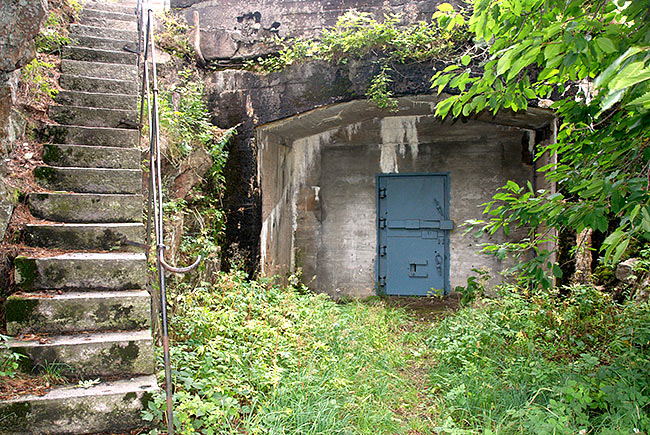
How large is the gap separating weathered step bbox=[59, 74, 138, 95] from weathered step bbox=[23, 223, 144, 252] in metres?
1.76

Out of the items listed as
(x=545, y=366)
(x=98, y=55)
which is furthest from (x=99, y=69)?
(x=545, y=366)

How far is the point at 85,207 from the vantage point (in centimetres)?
316

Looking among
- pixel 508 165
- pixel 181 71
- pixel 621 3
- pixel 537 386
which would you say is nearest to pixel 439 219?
pixel 508 165

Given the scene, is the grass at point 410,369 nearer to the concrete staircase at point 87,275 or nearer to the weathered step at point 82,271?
the concrete staircase at point 87,275

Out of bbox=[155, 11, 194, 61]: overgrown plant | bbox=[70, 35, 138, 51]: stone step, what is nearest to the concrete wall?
bbox=[155, 11, 194, 61]: overgrown plant

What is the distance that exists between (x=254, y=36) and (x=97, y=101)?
2361 mm

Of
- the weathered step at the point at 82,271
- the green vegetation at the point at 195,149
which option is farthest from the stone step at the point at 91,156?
the weathered step at the point at 82,271

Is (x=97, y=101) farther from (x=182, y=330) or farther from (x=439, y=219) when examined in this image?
(x=439, y=219)

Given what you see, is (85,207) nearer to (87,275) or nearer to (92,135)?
(87,275)

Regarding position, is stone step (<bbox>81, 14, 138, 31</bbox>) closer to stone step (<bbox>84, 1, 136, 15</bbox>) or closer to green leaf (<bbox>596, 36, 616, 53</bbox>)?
stone step (<bbox>84, 1, 136, 15</bbox>)

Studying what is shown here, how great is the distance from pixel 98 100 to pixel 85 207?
4.36ft

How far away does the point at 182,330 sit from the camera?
10.5 ft

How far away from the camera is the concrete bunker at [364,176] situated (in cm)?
609

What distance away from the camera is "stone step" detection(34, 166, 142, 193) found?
322 centimetres
